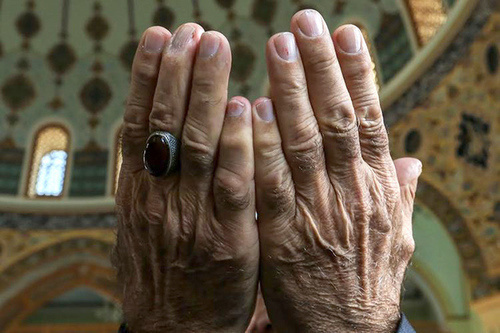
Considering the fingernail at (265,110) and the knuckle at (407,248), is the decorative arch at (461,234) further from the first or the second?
the fingernail at (265,110)

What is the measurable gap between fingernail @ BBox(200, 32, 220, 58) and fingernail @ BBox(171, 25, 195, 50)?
4 cm

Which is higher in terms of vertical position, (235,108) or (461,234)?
(461,234)

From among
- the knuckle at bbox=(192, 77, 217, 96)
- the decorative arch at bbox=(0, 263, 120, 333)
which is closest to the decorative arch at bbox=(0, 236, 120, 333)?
the decorative arch at bbox=(0, 263, 120, 333)

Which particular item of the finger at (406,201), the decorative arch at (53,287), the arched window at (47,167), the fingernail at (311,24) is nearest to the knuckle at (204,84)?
the fingernail at (311,24)

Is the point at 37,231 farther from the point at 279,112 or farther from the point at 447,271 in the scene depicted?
the point at 279,112

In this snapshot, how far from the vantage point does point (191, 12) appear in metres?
11.8

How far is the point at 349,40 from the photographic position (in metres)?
1.27

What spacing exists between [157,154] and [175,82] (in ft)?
0.51

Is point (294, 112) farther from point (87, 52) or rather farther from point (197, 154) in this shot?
point (87, 52)

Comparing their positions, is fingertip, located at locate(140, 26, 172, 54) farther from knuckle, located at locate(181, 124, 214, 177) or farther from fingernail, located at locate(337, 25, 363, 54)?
fingernail, located at locate(337, 25, 363, 54)

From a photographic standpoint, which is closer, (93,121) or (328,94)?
(328,94)

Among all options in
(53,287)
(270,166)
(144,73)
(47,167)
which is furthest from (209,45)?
(47,167)

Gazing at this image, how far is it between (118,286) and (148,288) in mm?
186

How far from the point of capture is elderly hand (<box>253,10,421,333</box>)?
1.24 meters
